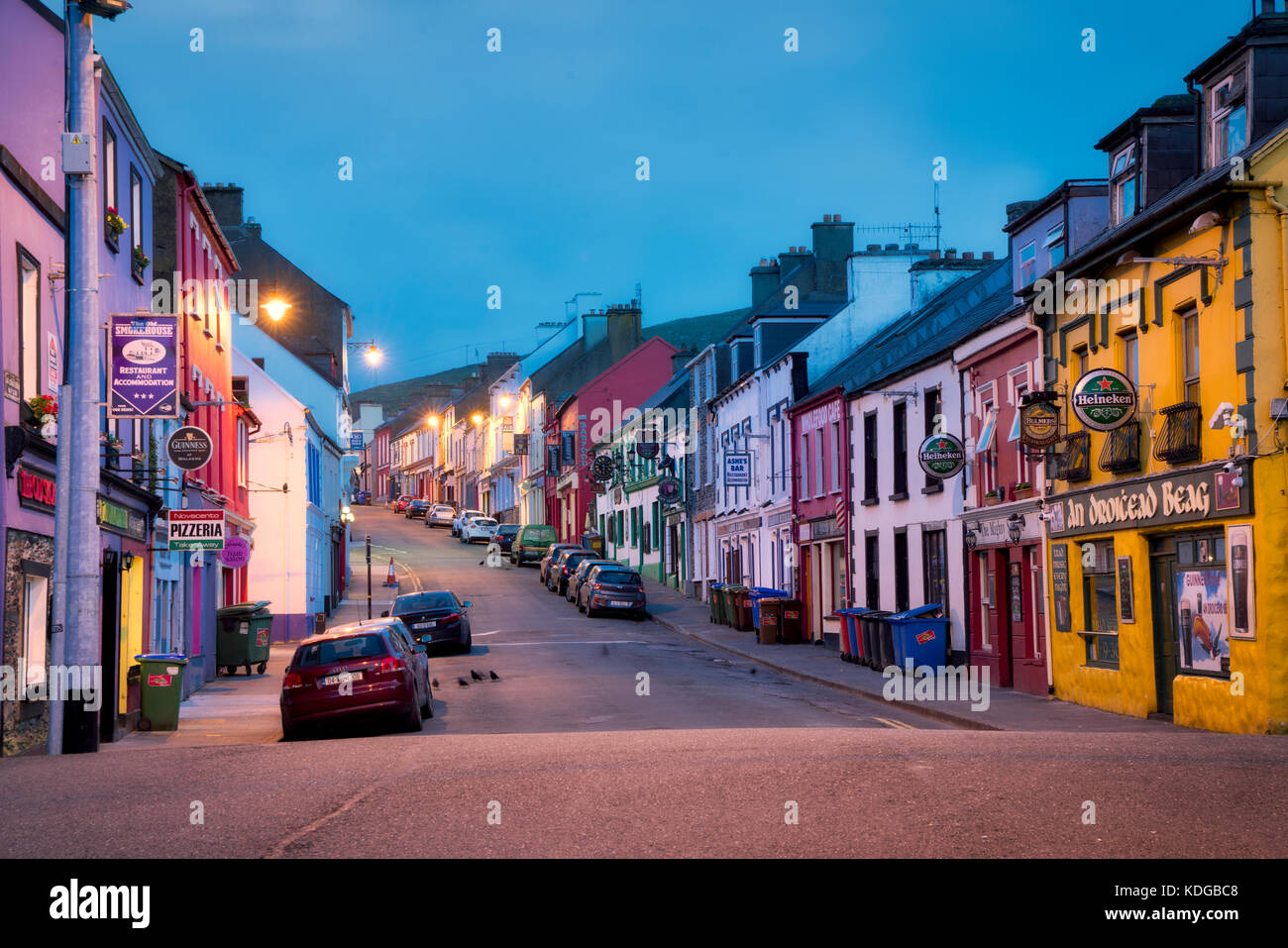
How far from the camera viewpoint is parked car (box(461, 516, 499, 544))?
78.1 metres

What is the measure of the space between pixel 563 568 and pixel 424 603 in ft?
58.9

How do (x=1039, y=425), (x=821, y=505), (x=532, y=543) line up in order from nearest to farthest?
(x=1039, y=425), (x=821, y=505), (x=532, y=543)

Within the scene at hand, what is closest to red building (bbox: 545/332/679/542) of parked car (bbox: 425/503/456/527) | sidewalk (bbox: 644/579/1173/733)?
parked car (bbox: 425/503/456/527)

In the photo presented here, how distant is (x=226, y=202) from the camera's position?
198 ft

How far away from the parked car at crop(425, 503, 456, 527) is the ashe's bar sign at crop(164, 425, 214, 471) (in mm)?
68507

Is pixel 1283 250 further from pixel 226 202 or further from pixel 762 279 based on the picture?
pixel 226 202

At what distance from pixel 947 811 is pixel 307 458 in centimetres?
3619

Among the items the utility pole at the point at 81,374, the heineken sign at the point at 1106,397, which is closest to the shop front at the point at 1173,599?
the heineken sign at the point at 1106,397

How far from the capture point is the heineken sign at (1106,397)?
19.6m

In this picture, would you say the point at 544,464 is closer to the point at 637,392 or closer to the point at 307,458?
the point at 637,392

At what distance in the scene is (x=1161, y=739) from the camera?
51.8 ft

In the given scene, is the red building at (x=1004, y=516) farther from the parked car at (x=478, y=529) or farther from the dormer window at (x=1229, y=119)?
the parked car at (x=478, y=529)

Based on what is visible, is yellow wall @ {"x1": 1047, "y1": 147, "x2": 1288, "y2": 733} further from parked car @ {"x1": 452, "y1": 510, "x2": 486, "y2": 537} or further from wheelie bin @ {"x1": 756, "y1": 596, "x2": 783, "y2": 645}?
parked car @ {"x1": 452, "y1": 510, "x2": 486, "y2": 537}

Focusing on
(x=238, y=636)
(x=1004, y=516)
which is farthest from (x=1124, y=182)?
(x=238, y=636)
